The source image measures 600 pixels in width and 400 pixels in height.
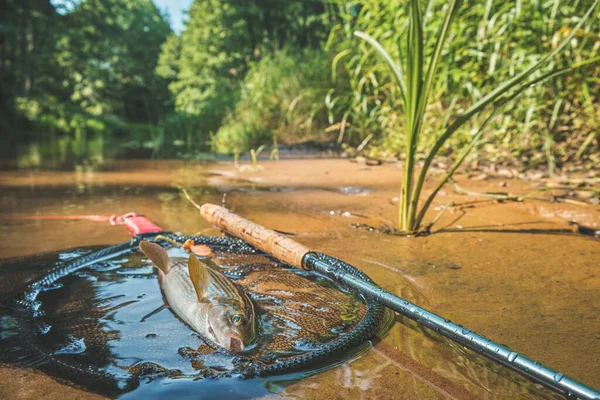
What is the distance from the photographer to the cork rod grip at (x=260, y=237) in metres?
2.39

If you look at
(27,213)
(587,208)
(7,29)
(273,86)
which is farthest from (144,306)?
(7,29)

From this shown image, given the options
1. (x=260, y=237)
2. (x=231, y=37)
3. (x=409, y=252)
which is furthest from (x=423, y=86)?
(x=231, y=37)

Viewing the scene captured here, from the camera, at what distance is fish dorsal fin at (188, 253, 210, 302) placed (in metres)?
1.76

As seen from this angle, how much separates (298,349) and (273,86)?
953cm

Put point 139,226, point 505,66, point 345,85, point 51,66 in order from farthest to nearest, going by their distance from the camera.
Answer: point 51,66 < point 345,85 < point 505,66 < point 139,226

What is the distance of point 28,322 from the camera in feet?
6.19

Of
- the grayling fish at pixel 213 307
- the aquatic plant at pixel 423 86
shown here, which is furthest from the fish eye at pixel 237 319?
the aquatic plant at pixel 423 86

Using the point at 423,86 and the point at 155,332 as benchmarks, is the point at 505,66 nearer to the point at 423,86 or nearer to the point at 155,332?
the point at 423,86

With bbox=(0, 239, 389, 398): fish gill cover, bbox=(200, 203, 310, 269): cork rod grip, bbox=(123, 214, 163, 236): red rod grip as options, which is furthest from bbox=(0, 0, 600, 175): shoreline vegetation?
bbox=(123, 214, 163, 236): red rod grip

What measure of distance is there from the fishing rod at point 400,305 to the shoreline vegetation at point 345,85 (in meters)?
1.51

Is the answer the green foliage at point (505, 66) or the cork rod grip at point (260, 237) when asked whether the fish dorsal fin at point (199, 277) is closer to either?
the cork rod grip at point (260, 237)

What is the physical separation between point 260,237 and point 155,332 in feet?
2.98

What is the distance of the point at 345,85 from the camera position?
9203mm

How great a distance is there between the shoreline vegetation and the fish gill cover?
5.75ft
